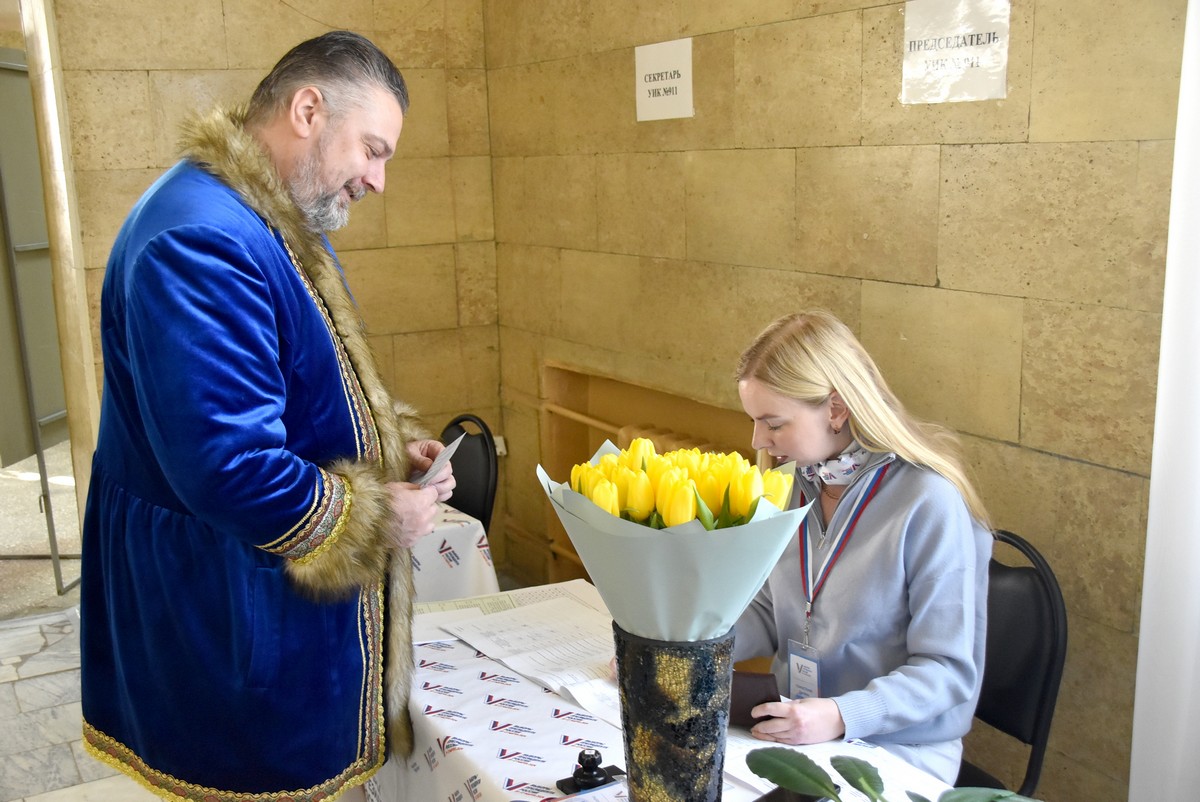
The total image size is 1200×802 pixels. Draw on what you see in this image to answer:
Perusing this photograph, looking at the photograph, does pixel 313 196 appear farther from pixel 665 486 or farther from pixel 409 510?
pixel 665 486

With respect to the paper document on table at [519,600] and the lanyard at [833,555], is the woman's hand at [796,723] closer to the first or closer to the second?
the lanyard at [833,555]

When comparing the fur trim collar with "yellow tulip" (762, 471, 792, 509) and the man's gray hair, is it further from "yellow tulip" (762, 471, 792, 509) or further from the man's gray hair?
"yellow tulip" (762, 471, 792, 509)

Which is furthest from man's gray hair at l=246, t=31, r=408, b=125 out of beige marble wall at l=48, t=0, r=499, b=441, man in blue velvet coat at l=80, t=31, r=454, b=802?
beige marble wall at l=48, t=0, r=499, b=441

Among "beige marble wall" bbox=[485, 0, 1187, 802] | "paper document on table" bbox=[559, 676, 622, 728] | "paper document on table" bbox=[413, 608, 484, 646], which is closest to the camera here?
"paper document on table" bbox=[559, 676, 622, 728]

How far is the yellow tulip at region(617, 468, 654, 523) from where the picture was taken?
3.67 feet

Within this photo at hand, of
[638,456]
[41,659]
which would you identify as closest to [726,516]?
[638,456]

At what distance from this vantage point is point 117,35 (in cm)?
397

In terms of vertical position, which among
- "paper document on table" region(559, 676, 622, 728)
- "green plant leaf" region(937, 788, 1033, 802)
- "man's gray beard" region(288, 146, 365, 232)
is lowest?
"paper document on table" region(559, 676, 622, 728)

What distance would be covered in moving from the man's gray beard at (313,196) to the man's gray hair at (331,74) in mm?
97

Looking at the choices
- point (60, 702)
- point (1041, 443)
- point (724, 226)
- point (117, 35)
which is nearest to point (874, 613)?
point (1041, 443)

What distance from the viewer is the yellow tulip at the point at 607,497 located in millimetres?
1114

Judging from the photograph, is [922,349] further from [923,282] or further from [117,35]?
[117,35]

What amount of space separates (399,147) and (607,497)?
3.75 meters

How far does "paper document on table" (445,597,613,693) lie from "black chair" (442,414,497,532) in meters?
1.28
